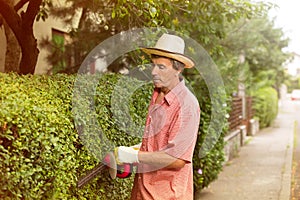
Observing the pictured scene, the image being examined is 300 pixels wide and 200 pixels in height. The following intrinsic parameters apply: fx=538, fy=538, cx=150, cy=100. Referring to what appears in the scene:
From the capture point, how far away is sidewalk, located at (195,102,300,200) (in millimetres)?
9500

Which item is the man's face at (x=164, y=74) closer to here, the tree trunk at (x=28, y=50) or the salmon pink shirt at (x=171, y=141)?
the salmon pink shirt at (x=171, y=141)

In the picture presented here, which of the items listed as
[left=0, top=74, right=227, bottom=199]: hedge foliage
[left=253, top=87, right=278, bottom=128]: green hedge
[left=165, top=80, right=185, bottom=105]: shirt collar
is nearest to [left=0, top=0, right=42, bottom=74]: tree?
[left=0, top=74, right=227, bottom=199]: hedge foliage

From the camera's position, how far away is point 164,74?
380cm

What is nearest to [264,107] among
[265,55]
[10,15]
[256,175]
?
[265,55]

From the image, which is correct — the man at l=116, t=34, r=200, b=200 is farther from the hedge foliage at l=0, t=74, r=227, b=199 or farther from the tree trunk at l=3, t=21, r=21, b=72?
the tree trunk at l=3, t=21, r=21, b=72

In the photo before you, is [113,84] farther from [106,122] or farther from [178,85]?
[178,85]

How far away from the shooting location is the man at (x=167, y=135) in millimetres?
3662

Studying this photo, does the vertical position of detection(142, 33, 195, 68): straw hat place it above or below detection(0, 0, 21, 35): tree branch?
below

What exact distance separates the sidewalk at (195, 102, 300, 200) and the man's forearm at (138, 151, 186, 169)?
569 cm

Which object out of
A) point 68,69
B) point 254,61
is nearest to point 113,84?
point 68,69

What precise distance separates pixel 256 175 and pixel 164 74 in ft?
27.4

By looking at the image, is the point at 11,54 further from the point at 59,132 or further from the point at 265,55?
the point at 265,55

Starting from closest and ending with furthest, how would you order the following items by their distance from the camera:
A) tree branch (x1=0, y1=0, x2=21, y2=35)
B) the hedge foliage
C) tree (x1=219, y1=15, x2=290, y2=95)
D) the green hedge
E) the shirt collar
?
the hedge foliage < the shirt collar < tree branch (x1=0, y1=0, x2=21, y2=35) < tree (x1=219, y1=15, x2=290, y2=95) < the green hedge

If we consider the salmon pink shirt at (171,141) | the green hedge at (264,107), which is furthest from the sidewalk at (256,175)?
the salmon pink shirt at (171,141)
